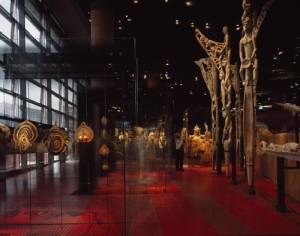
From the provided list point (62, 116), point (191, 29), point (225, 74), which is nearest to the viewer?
point (62, 116)

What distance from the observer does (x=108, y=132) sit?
27.2 ft

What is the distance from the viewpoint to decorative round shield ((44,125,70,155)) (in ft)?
20.8

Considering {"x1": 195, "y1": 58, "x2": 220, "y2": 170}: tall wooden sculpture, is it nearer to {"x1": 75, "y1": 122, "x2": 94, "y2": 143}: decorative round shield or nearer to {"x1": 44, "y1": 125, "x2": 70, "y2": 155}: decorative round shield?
{"x1": 75, "y1": 122, "x2": 94, "y2": 143}: decorative round shield

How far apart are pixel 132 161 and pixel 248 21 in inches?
224

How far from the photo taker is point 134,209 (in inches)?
300

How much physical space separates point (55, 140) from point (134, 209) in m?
2.12

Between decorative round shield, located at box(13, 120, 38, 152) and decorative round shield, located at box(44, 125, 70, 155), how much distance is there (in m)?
0.21

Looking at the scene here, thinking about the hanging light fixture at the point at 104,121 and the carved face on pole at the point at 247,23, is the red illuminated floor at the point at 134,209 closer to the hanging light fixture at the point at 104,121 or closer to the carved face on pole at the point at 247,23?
the hanging light fixture at the point at 104,121

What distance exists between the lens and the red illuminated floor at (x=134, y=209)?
6.10 meters

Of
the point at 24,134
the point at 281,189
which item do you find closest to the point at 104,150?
the point at 24,134

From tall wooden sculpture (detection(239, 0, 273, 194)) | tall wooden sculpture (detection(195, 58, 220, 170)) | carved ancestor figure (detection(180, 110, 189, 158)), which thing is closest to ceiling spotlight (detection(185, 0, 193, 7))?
tall wooden sculpture (detection(239, 0, 273, 194))

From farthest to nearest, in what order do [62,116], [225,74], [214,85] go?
[214,85] → [225,74] → [62,116]

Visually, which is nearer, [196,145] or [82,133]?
[82,133]

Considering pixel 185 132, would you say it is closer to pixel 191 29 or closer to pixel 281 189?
pixel 191 29
